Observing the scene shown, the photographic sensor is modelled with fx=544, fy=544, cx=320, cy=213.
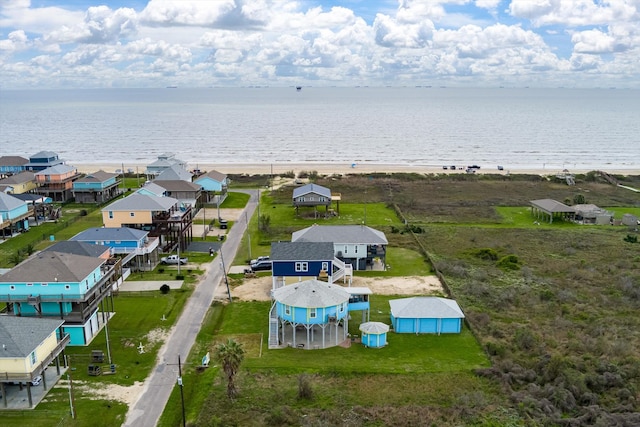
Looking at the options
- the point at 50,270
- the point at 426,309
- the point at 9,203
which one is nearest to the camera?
the point at 50,270

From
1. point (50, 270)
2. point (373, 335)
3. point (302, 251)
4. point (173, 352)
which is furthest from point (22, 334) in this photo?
point (302, 251)

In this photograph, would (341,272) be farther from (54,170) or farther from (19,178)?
(19,178)

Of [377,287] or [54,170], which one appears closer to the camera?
[377,287]

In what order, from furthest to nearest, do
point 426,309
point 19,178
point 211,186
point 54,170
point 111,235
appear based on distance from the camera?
point 211,186 < point 54,170 < point 19,178 < point 111,235 < point 426,309

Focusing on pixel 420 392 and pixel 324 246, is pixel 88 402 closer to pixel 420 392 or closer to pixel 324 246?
pixel 420 392

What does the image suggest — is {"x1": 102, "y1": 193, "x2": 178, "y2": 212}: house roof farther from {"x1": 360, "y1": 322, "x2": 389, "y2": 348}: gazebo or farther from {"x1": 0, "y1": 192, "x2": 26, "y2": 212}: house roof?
{"x1": 360, "y1": 322, "x2": 389, "y2": 348}: gazebo

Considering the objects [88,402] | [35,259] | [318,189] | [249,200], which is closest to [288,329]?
[88,402]

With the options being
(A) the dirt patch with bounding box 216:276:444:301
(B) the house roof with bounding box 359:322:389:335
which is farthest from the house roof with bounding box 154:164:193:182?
(B) the house roof with bounding box 359:322:389:335
